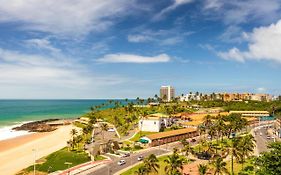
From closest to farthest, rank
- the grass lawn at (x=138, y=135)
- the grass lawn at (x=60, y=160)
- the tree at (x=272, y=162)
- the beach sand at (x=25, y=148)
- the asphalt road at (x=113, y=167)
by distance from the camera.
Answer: the tree at (x=272, y=162) → the asphalt road at (x=113, y=167) → the grass lawn at (x=60, y=160) → the beach sand at (x=25, y=148) → the grass lawn at (x=138, y=135)

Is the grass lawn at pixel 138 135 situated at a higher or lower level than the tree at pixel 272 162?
lower

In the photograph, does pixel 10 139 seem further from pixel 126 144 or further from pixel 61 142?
pixel 126 144

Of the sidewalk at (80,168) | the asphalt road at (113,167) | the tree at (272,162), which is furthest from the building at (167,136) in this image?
the tree at (272,162)

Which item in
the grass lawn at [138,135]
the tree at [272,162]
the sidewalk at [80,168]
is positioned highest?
the tree at [272,162]

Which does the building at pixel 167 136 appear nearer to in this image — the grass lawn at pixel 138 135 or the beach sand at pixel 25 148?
the grass lawn at pixel 138 135

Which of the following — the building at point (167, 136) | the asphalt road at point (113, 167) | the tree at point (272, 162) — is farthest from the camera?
the building at point (167, 136)

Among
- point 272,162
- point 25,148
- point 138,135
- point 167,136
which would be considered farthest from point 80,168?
point 272,162
